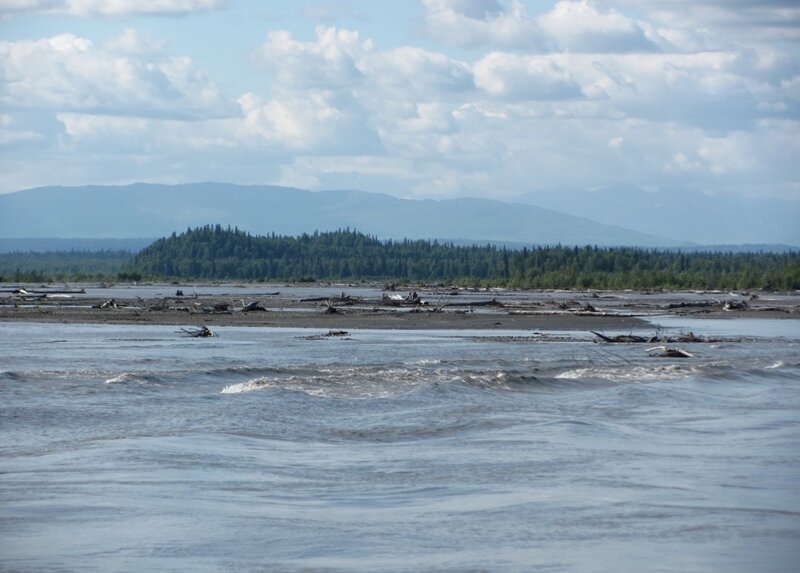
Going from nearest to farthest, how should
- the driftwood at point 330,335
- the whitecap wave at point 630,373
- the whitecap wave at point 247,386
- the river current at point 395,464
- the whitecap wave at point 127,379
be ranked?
the river current at point 395,464
the whitecap wave at point 247,386
the whitecap wave at point 127,379
the whitecap wave at point 630,373
the driftwood at point 330,335

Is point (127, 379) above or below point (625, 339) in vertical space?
below

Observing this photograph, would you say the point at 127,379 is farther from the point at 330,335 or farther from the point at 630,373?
the point at 330,335

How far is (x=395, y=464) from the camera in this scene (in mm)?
20281

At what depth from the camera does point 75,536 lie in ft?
49.1

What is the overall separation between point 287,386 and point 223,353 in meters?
9.55

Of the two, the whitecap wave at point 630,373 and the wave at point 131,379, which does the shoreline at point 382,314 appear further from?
the wave at point 131,379

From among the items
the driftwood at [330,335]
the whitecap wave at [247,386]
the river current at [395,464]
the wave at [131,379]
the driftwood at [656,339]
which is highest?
the driftwood at [656,339]

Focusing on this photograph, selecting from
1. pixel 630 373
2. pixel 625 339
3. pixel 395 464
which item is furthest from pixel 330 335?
pixel 395 464

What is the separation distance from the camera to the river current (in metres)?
14.6

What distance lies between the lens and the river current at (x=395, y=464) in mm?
14648

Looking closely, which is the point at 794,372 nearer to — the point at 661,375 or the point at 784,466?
the point at 661,375

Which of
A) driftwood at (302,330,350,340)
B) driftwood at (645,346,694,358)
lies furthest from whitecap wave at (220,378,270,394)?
driftwood at (302,330,350,340)

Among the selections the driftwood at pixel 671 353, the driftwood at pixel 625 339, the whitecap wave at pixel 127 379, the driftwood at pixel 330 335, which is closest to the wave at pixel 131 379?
the whitecap wave at pixel 127 379

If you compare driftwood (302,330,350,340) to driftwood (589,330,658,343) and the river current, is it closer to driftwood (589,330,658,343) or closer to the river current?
the river current
